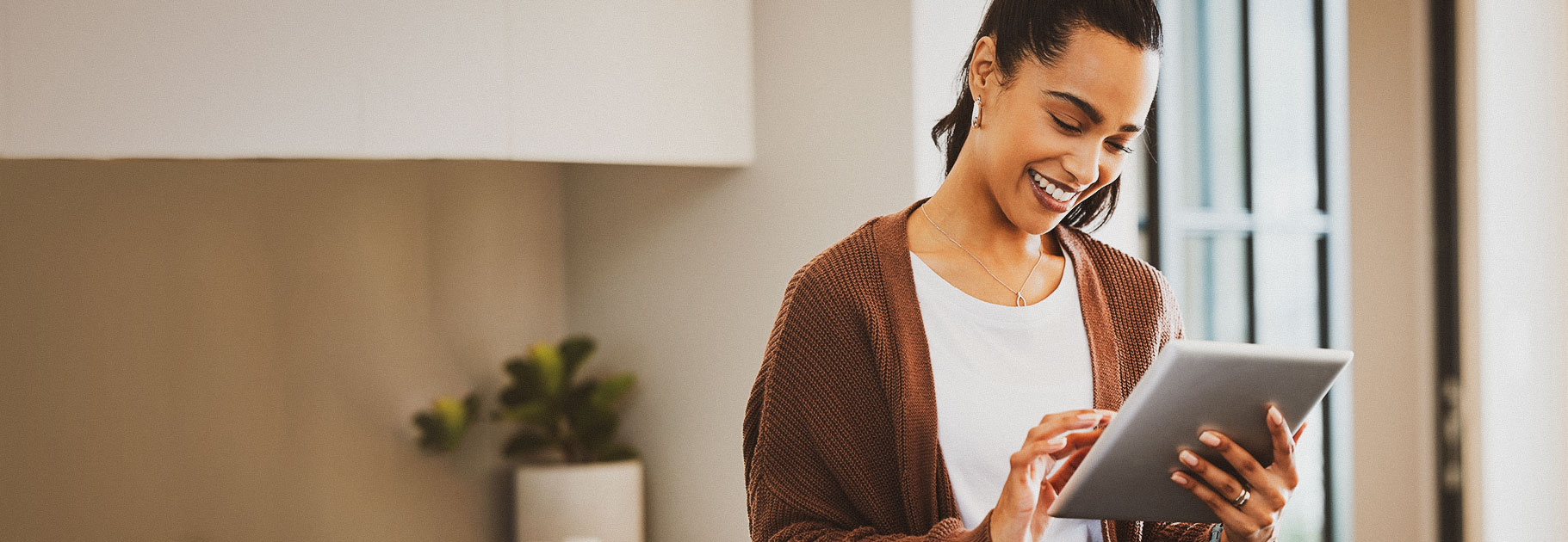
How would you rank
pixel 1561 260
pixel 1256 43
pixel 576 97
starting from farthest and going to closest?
1. pixel 1256 43
2. pixel 576 97
3. pixel 1561 260

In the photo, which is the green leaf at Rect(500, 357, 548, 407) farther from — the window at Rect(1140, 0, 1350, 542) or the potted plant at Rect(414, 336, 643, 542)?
the window at Rect(1140, 0, 1350, 542)

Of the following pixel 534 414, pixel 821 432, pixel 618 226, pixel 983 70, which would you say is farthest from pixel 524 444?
pixel 983 70

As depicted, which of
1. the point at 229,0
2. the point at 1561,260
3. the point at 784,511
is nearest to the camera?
the point at 784,511

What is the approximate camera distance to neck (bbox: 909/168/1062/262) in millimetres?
1220

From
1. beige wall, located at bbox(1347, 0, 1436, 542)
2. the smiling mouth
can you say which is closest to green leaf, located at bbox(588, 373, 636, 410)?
beige wall, located at bbox(1347, 0, 1436, 542)

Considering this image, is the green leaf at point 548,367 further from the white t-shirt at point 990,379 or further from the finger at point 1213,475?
the finger at point 1213,475

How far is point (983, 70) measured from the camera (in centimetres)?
118

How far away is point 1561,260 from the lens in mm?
2086

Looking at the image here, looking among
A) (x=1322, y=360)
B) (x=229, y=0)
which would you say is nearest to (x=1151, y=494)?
(x=1322, y=360)

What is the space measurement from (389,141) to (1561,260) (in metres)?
2.04

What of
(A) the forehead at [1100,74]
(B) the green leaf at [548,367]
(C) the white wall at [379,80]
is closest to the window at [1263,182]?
(C) the white wall at [379,80]

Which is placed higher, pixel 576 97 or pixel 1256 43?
pixel 1256 43

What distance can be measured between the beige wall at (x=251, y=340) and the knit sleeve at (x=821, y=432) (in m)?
1.41

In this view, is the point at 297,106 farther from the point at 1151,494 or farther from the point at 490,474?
the point at 1151,494
